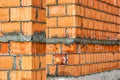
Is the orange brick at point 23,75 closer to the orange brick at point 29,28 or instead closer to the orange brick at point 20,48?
the orange brick at point 20,48

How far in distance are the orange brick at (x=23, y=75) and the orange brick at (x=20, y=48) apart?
0.15 m

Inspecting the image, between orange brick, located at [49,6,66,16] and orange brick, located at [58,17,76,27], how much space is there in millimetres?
55

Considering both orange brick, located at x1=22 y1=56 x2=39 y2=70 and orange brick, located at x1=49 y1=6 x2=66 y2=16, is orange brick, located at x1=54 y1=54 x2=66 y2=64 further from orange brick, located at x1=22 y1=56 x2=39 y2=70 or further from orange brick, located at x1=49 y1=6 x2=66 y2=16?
orange brick, located at x1=22 y1=56 x2=39 y2=70

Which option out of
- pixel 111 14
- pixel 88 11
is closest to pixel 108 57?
pixel 111 14

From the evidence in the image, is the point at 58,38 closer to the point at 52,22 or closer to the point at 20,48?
the point at 52,22

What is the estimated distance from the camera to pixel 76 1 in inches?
147

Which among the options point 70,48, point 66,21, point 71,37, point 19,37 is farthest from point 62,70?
point 19,37

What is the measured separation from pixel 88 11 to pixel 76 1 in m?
0.39

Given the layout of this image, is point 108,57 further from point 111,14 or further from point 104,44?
point 111,14

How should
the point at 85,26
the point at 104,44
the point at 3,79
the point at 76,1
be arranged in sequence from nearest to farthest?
the point at 3,79 → the point at 76,1 → the point at 85,26 → the point at 104,44

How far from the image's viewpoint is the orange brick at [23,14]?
8.80 ft

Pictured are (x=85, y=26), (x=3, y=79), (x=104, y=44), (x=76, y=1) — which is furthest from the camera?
(x=104, y=44)

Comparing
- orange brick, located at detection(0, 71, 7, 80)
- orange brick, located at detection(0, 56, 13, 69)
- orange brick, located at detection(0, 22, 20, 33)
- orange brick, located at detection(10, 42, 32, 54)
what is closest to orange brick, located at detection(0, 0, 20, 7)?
orange brick, located at detection(0, 22, 20, 33)

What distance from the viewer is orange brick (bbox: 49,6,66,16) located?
382 centimetres
